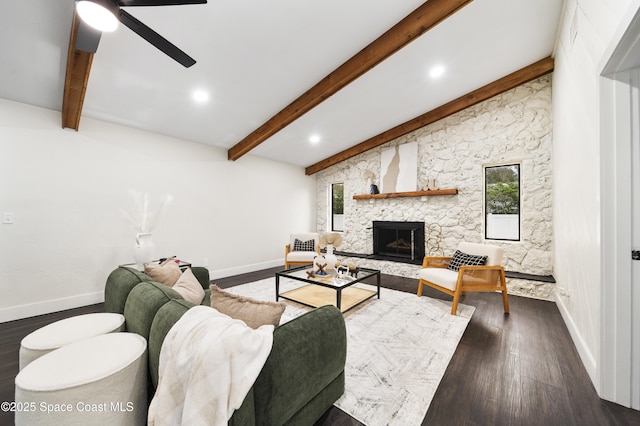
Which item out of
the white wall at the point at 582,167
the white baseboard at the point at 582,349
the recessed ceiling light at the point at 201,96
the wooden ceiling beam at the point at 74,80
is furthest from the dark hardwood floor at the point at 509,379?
the recessed ceiling light at the point at 201,96

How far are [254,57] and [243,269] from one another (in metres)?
Result: 3.92

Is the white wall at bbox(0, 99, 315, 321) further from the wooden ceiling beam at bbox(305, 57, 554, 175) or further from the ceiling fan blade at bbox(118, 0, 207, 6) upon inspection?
the wooden ceiling beam at bbox(305, 57, 554, 175)

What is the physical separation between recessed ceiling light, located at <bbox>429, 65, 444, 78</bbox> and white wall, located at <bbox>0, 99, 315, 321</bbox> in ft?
12.7

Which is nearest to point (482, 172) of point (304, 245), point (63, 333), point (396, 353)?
point (304, 245)

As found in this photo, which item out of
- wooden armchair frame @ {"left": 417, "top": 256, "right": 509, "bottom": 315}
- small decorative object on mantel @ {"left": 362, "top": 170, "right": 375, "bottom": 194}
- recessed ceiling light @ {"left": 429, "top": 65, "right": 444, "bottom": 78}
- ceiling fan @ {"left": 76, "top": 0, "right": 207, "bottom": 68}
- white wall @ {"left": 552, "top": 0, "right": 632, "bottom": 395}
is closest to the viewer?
ceiling fan @ {"left": 76, "top": 0, "right": 207, "bottom": 68}

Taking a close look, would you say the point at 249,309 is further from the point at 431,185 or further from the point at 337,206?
the point at 337,206

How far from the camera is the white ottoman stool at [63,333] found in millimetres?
1368

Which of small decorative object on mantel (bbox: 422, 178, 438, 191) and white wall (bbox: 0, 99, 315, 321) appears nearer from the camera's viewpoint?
white wall (bbox: 0, 99, 315, 321)

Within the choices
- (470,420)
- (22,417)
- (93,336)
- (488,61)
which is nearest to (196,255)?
(93,336)

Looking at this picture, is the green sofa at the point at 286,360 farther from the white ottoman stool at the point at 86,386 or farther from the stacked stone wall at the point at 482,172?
the stacked stone wall at the point at 482,172

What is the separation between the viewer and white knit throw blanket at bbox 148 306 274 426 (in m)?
0.94

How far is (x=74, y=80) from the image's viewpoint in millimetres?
2596

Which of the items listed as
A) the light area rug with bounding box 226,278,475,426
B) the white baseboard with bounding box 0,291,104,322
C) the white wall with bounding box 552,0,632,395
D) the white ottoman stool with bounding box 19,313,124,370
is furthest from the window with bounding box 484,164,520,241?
the white baseboard with bounding box 0,291,104,322

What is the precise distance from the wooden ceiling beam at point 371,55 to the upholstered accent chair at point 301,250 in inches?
86.7
